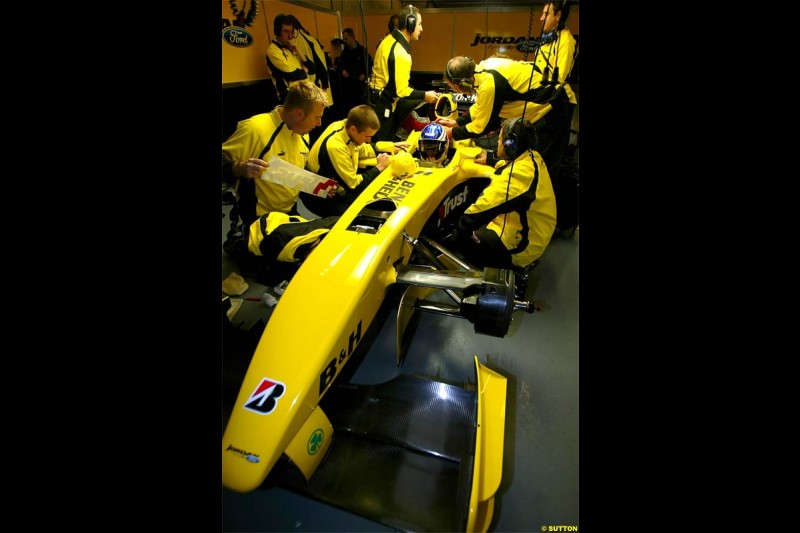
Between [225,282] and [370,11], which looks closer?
[225,282]

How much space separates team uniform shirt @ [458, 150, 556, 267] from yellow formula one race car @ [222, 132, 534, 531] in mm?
894

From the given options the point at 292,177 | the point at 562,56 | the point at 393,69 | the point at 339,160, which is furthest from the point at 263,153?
the point at 562,56

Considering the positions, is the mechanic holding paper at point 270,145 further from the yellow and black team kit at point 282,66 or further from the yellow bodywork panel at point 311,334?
the yellow and black team kit at point 282,66

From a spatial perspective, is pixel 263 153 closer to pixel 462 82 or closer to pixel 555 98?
pixel 462 82

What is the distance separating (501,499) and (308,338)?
1195 mm

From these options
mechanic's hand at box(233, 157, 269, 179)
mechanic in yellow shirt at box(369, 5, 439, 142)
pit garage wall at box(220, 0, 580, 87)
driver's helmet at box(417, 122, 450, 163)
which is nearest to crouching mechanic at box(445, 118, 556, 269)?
driver's helmet at box(417, 122, 450, 163)

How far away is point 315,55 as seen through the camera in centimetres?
530

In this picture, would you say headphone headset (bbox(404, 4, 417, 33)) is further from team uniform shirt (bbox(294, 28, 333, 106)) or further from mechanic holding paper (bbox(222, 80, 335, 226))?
mechanic holding paper (bbox(222, 80, 335, 226))

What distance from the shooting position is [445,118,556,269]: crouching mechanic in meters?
2.76

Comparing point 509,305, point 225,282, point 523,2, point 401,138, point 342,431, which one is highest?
point 523,2

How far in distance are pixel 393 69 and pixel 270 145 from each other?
276 cm

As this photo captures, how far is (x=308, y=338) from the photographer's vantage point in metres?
1.57

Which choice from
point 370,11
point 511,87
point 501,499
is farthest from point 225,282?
point 370,11

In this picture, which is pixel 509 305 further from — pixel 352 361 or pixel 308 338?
pixel 352 361
